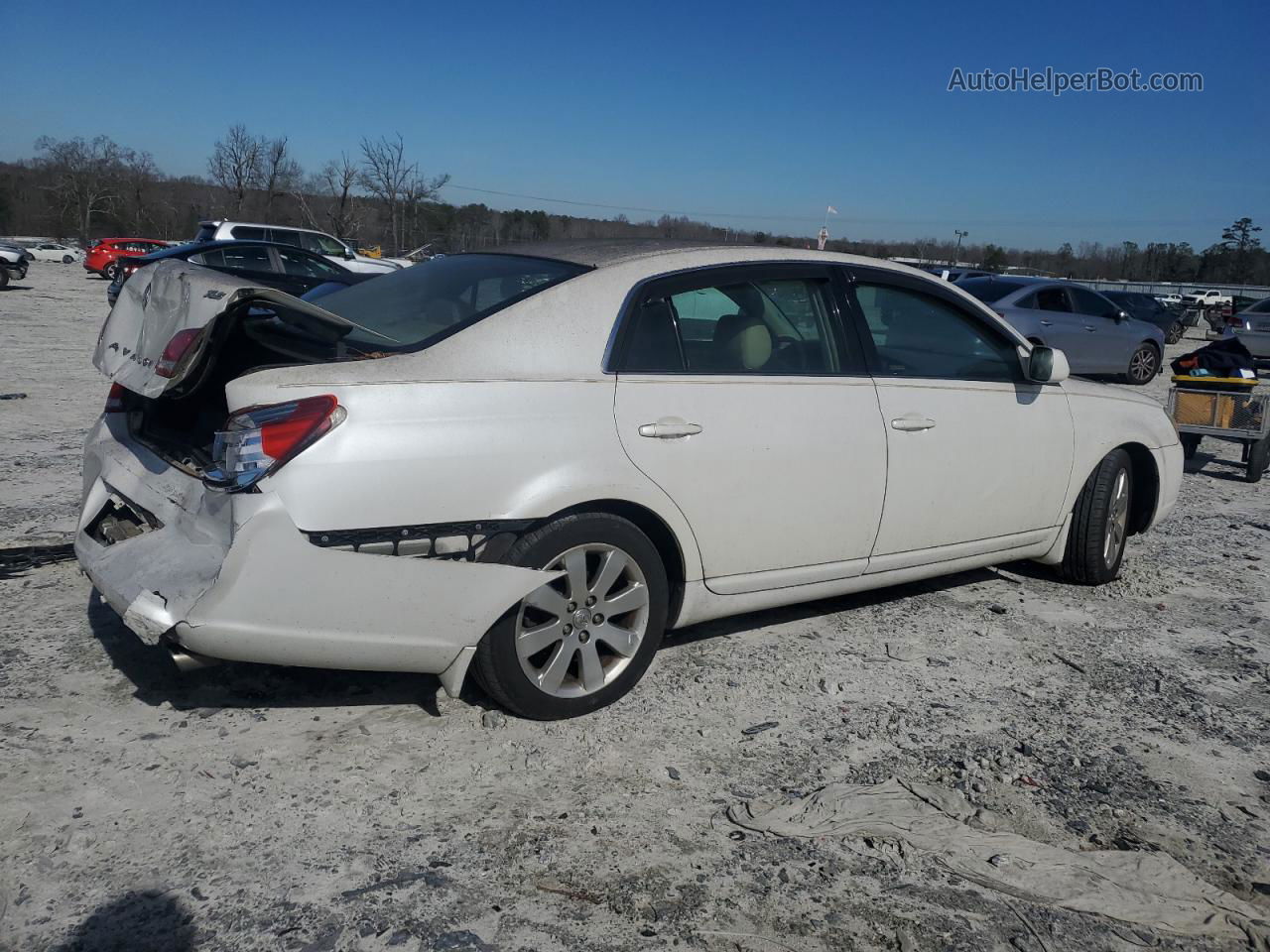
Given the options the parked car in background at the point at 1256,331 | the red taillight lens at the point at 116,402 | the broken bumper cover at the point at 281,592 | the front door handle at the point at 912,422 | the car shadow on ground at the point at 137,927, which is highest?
the parked car in background at the point at 1256,331

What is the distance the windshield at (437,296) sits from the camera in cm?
352

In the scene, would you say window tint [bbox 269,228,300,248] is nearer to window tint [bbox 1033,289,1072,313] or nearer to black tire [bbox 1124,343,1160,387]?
window tint [bbox 1033,289,1072,313]

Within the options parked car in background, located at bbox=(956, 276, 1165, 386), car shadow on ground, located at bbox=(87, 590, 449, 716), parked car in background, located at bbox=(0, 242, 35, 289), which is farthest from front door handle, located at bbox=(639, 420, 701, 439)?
parked car in background, located at bbox=(0, 242, 35, 289)

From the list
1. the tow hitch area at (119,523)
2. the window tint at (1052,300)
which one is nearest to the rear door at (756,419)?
the tow hitch area at (119,523)

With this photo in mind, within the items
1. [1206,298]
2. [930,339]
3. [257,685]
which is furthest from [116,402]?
[1206,298]

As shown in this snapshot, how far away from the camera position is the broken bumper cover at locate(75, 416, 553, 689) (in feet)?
9.67

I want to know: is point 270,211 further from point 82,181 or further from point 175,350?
point 175,350

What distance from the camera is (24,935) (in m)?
2.38

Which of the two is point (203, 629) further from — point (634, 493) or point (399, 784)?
point (634, 493)

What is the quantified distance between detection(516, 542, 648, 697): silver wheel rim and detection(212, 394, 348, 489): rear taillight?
0.86m

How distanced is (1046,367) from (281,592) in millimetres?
3491

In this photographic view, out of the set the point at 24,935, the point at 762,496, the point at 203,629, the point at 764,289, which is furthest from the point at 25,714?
the point at 764,289

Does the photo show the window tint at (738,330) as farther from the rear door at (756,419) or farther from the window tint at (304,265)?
the window tint at (304,265)

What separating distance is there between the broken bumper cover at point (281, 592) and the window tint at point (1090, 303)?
50.6ft
